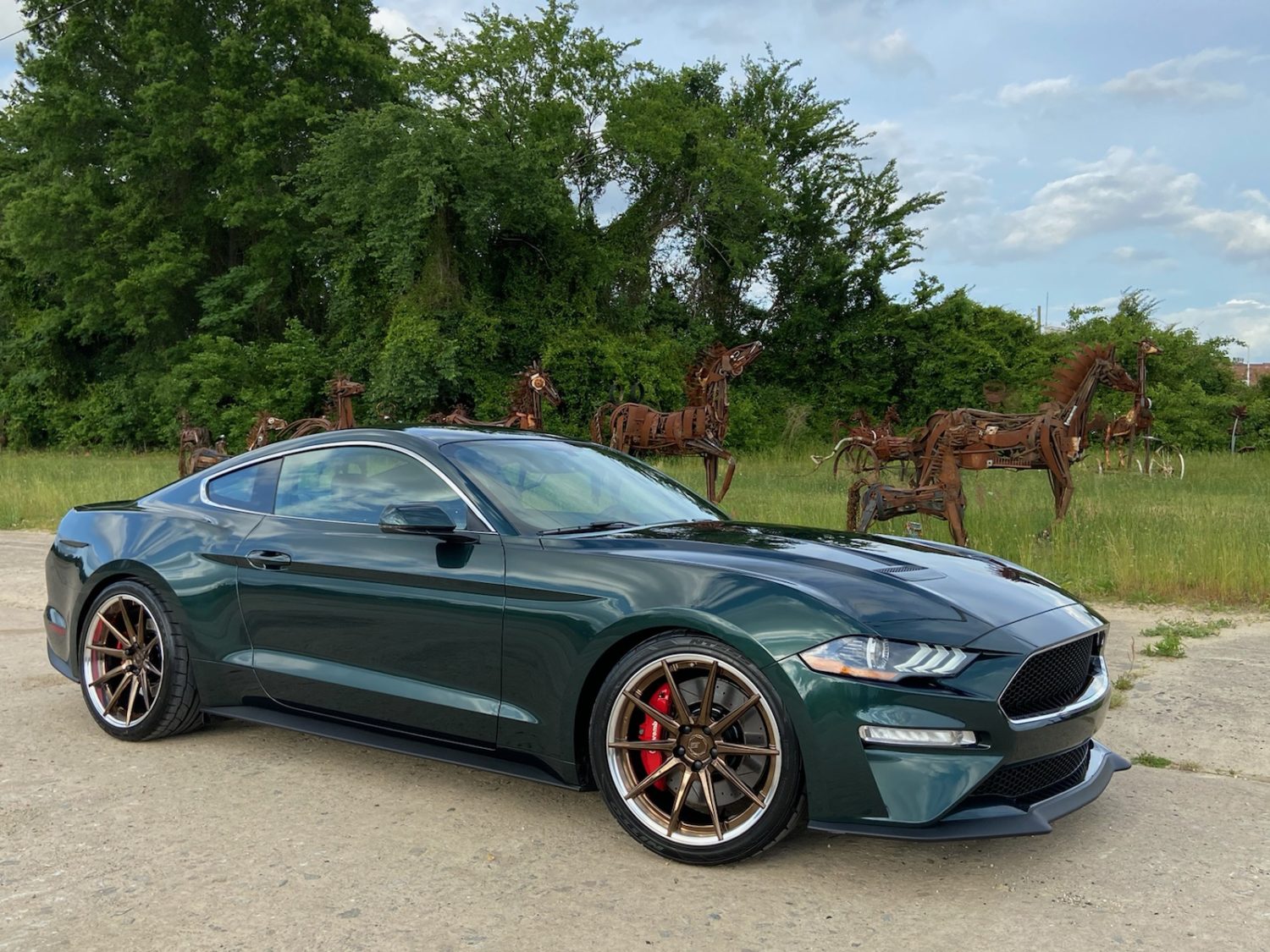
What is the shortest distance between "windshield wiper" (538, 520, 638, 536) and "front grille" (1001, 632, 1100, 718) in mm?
1594

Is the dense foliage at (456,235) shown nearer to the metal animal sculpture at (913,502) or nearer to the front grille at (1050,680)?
the metal animal sculpture at (913,502)

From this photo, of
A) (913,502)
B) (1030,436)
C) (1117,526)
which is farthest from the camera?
(1030,436)

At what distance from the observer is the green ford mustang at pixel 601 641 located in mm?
3322

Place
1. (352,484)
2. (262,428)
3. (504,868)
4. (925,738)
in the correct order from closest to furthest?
(925,738)
(504,868)
(352,484)
(262,428)

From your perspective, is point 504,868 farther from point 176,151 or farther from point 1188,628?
point 176,151

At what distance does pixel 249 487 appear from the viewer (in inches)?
199

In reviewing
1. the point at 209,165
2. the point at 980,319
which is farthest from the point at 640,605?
the point at 209,165

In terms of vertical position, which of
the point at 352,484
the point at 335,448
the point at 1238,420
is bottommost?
the point at 352,484

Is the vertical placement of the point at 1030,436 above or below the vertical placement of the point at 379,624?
above

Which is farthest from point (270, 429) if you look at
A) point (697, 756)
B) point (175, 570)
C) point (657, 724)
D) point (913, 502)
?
point (697, 756)

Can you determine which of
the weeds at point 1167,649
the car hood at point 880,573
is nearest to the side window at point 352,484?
the car hood at point 880,573

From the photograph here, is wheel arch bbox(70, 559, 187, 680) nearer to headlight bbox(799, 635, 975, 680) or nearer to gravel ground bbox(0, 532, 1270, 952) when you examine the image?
gravel ground bbox(0, 532, 1270, 952)

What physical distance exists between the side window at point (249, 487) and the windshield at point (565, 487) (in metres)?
0.93

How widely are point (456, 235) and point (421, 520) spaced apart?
102 ft
